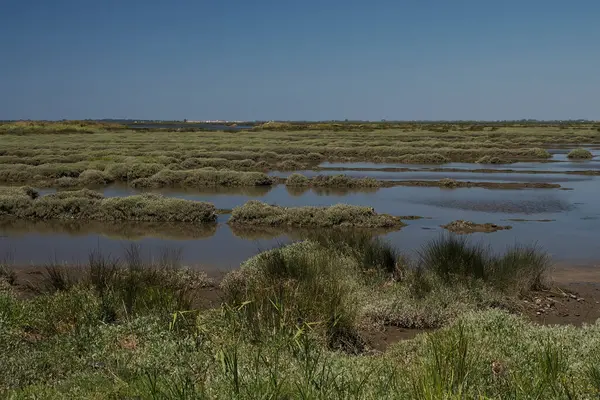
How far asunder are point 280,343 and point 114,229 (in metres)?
14.5

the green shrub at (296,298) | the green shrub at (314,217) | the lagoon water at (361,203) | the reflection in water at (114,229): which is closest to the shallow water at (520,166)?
the lagoon water at (361,203)

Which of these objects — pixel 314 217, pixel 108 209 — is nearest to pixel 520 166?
pixel 314 217

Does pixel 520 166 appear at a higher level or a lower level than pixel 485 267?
lower

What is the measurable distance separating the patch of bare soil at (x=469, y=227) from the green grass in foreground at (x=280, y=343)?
722 centimetres

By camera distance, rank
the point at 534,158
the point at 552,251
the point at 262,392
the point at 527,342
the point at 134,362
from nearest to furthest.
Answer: the point at 262,392 → the point at 134,362 → the point at 527,342 → the point at 552,251 → the point at 534,158

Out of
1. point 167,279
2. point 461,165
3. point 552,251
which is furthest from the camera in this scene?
point 461,165

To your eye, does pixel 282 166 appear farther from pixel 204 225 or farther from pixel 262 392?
pixel 262 392

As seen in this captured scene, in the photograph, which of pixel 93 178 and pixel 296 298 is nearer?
pixel 296 298

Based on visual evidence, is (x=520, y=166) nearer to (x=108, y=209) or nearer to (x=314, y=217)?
(x=314, y=217)

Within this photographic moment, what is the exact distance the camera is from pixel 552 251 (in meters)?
15.2

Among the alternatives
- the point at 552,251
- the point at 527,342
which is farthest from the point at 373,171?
the point at 527,342

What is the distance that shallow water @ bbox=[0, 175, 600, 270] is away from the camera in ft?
50.9

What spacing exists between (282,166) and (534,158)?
2201 centimetres

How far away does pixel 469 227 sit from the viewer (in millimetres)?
18156
